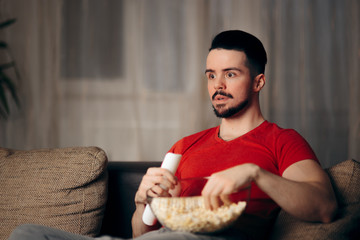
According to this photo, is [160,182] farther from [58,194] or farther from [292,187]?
[58,194]

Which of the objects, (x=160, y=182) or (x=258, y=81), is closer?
(x=160, y=182)

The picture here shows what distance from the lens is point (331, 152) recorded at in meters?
2.89

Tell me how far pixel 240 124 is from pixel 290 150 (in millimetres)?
268

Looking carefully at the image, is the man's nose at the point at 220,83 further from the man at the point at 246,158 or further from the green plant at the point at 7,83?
the green plant at the point at 7,83

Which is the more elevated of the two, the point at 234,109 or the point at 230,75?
the point at 230,75

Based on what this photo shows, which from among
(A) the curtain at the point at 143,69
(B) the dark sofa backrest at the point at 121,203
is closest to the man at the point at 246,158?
(B) the dark sofa backrest at the point at 121,203

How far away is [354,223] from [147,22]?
2168mm

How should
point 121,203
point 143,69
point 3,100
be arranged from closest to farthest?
point 121,203
point 3,100
point 143,69

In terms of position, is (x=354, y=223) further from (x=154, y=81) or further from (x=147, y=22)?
(x=147, y=22)

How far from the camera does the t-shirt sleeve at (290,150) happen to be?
1.13 m

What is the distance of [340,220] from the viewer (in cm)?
107

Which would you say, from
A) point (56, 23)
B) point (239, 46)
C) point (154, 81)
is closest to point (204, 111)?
point (154, 81)

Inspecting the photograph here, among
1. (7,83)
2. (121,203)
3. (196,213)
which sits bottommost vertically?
(121,203)

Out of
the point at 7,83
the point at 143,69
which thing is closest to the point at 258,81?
the point at 143,69
